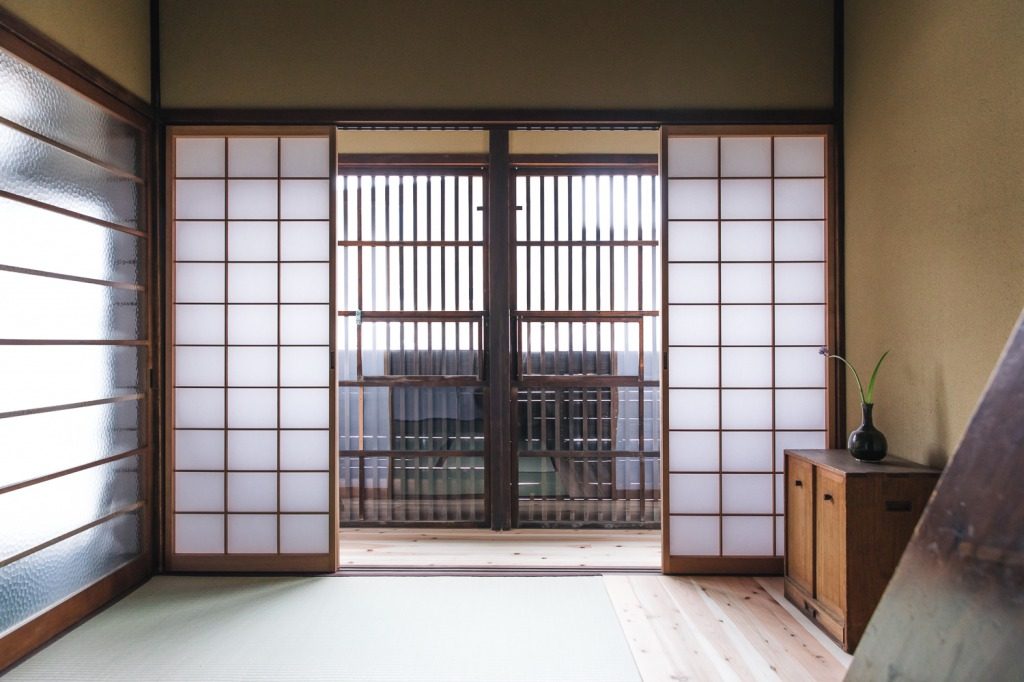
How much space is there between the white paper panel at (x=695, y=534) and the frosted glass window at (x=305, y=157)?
2.63 metres

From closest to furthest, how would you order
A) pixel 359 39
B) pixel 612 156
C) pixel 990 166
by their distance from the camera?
pixel 990 166, pixel 359 39, pixel 612 156

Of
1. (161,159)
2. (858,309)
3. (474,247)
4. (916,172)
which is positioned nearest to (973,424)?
(916,172)

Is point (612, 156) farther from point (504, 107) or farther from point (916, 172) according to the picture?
point (916, 172)

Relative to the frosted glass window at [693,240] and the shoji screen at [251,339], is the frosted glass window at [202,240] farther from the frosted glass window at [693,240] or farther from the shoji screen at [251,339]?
the frosted glass window at [693,240]

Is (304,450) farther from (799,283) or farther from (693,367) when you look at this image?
(799,283)

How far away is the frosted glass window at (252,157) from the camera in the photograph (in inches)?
134

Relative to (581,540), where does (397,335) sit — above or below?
above

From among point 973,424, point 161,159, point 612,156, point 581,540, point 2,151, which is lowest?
point 581,540

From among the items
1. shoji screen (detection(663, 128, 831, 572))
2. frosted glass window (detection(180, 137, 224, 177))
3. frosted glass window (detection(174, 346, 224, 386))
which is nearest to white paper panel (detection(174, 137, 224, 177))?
frosted glass window (detection(180, 137, 224, 177))

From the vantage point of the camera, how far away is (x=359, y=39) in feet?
10.8

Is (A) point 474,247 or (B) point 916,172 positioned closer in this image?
(B) point 916,172

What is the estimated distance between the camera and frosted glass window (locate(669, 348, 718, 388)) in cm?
339

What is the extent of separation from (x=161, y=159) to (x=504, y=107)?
180 cm

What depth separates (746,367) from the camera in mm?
3391
